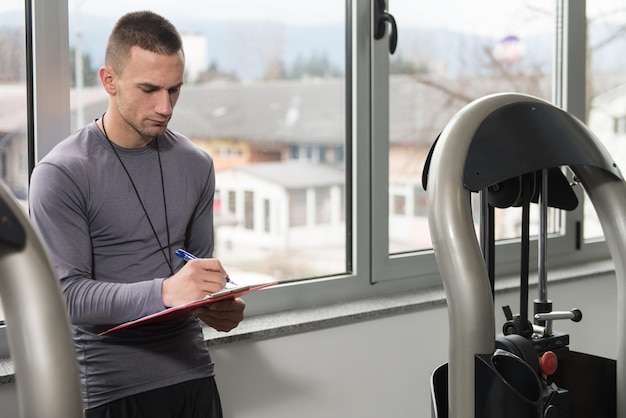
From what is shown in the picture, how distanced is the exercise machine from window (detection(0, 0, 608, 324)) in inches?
36.7

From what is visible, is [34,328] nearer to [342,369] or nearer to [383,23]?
[342,369]

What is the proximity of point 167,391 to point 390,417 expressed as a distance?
1014mm

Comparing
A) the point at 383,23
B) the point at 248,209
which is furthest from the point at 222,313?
the point at 383,23

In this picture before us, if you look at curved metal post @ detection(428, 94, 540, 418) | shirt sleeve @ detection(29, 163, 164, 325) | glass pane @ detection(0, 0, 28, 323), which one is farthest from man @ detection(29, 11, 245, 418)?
curved metal post @ detection(428, 94, 540, 418)

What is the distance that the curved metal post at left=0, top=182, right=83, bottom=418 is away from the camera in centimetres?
74

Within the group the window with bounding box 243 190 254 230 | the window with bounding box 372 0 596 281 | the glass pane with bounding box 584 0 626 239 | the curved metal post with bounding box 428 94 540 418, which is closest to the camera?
the curved metal post with bounding box 428 94 540 418

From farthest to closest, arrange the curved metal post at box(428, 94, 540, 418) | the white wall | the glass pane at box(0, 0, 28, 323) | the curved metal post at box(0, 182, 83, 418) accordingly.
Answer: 1. the white wall
2. the glass pane at box(0, 0, 28, 323)
3. the curved metal post at box(428, 94, 540, 418)
4. the curved metal post at box(0, 182, 83, 418)

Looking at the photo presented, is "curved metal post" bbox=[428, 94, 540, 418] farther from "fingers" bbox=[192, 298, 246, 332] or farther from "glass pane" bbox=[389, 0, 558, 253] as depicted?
"glass pane" bbox=[389, 0, 558, 253]

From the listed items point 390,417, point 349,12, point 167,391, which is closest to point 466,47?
point 349,12

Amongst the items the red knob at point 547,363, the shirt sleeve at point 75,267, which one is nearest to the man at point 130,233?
the shirt sleeve at point 75,267

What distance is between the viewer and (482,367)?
4.05ft

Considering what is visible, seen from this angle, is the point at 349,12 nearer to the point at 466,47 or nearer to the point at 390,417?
the point at 466,47

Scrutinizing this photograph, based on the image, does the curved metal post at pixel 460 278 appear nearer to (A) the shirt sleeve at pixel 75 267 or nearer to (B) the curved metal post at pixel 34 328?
(A) the shirt sleeve at pixel 75 267

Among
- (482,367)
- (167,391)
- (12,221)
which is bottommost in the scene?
(167,391)
